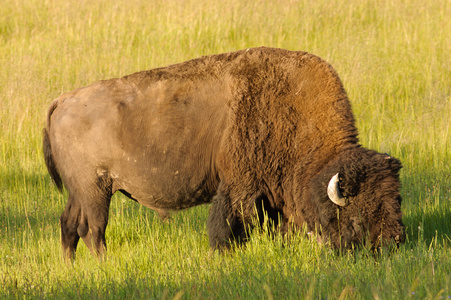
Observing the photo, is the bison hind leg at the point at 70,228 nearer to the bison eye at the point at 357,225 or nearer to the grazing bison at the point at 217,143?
the grazing bison at the point at 217,143

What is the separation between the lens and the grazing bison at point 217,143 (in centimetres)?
504

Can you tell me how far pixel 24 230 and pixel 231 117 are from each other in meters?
2.80

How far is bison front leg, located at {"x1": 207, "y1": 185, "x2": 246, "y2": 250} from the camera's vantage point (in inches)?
196

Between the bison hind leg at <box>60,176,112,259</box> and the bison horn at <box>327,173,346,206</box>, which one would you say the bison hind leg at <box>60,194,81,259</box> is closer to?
the bison hind leg at <box>60,176,112,259</box>

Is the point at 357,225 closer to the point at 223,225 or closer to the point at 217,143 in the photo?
the point at 223,225

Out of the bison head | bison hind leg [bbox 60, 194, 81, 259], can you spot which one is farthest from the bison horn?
bison hind leg [bbox 60, 194, 81, 259]

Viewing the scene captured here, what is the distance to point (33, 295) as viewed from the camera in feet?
12.6

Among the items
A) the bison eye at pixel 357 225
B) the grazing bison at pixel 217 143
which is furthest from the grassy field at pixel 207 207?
the grazing bison at pixel 217 143

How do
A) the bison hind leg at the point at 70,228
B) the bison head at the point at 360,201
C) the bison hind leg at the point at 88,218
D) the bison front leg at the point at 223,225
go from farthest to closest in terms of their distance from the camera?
the bison hind leg at the point at 70,228
the bison hind leg at the point at 88,218
the bison front leg at the point at 223,225
the bison head at the point at 360,201

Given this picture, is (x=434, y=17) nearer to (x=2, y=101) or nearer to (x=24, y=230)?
(x=2, y=101)

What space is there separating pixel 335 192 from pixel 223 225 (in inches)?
41.8

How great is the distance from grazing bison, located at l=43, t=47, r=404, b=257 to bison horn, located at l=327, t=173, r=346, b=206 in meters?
0.12

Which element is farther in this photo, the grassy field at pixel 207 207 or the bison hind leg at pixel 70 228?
the bison hind leg at pixel 70 228

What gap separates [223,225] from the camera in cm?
500
